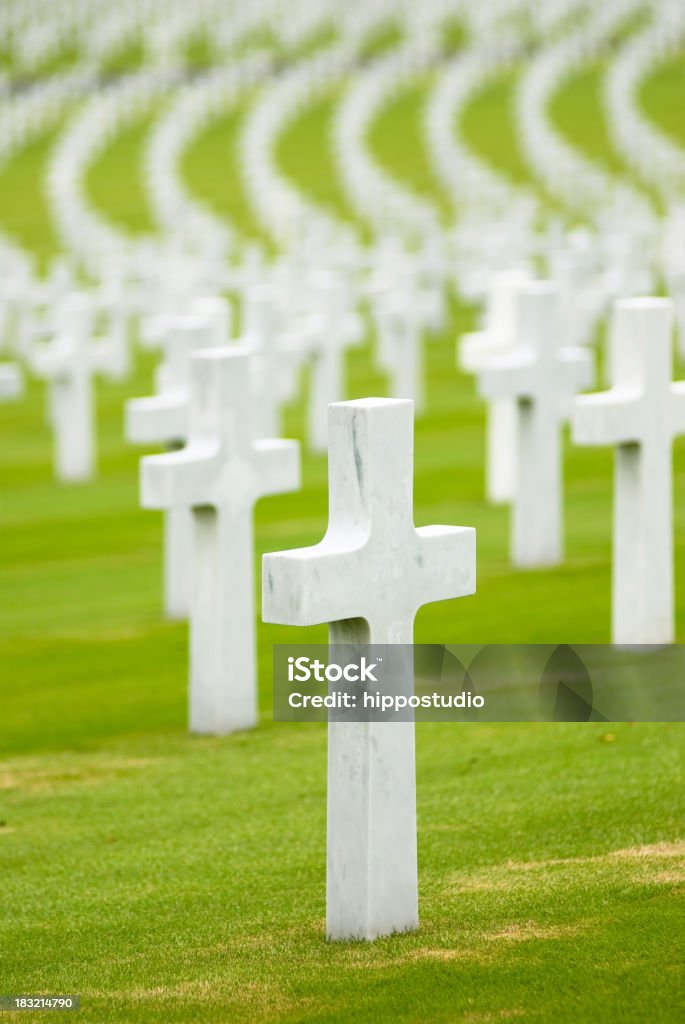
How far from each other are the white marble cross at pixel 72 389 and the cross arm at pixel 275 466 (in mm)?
7123

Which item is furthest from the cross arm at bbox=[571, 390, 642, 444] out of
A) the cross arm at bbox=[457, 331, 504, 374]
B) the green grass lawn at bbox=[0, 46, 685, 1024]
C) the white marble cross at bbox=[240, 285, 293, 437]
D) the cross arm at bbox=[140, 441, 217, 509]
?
the white marble cross at bbox=[240, 285, 293, 437]

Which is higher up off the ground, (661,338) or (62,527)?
(661,338)

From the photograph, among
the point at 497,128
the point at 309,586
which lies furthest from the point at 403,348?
the point at 497,128

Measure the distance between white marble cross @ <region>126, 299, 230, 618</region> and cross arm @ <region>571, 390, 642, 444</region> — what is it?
6.35 ft

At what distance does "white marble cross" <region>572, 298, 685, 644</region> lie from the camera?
8.35 meters

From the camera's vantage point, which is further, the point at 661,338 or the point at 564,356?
the point at 564,356

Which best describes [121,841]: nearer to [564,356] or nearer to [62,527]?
Answer: [564,356]

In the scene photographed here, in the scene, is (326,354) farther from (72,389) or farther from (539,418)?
(539,418)

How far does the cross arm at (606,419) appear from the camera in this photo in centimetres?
830

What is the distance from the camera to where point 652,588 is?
27.8 ft

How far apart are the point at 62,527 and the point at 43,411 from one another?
19.3ft

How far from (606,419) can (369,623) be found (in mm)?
3554

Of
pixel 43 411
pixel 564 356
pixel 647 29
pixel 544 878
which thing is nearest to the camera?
pixel 544 878

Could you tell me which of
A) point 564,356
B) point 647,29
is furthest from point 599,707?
point 647,29
